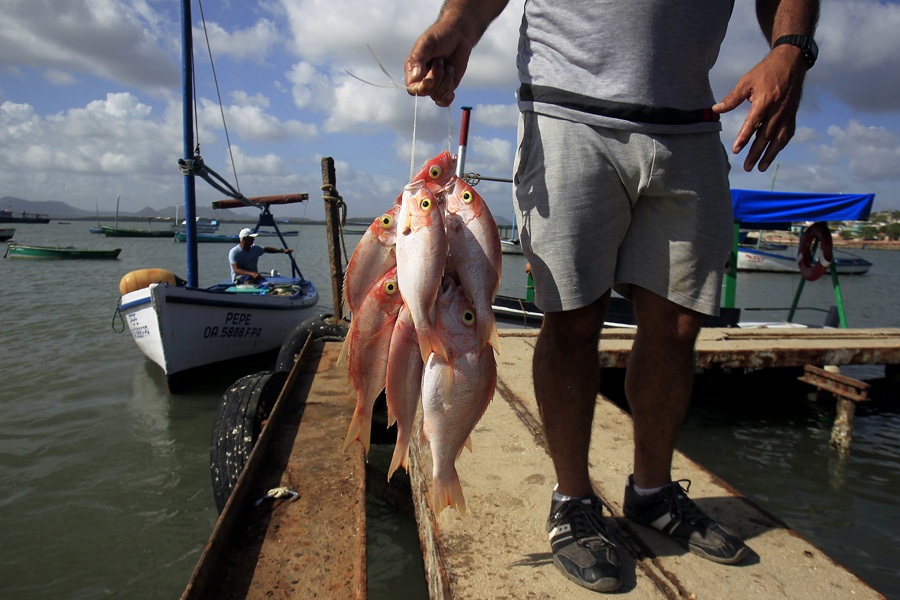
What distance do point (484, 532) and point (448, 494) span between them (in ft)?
1.56

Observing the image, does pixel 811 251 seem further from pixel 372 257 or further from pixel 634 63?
pixel 372 257

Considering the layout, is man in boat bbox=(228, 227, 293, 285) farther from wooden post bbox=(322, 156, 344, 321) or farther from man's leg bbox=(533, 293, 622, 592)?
man's leg bbox=(533, 293, 622, 592)

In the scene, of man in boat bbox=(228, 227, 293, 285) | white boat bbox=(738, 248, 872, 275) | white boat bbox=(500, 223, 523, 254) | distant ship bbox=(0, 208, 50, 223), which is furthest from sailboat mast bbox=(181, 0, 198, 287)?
distant ship bbox=(0, 208, 50, 223)

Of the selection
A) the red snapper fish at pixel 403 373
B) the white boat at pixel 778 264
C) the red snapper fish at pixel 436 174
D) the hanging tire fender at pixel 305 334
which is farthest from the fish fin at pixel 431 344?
the white boat at pixel 778 264

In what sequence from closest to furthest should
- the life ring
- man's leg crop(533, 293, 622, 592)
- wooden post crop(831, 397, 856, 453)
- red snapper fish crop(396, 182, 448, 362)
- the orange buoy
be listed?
red snapper fish crop(396, 182, 448, 362)
man's leg crop(533, 293, 622, 592)
wooden post crop(831, 397, 856, 453)
the orange buoy
the life ring

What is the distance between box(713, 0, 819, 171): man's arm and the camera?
166 cm

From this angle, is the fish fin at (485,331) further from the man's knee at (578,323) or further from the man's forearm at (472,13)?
the man's forearm at (472,13)

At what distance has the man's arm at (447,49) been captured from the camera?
1.60m

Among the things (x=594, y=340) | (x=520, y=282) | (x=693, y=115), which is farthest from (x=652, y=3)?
(x=520, y=282)

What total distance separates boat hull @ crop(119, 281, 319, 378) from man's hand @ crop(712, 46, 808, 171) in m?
7.84

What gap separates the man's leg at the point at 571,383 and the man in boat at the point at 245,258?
969cm

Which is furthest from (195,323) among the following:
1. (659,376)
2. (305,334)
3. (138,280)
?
(659,376)

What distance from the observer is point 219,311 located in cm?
858

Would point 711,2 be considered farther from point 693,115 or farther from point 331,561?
point 331,561
